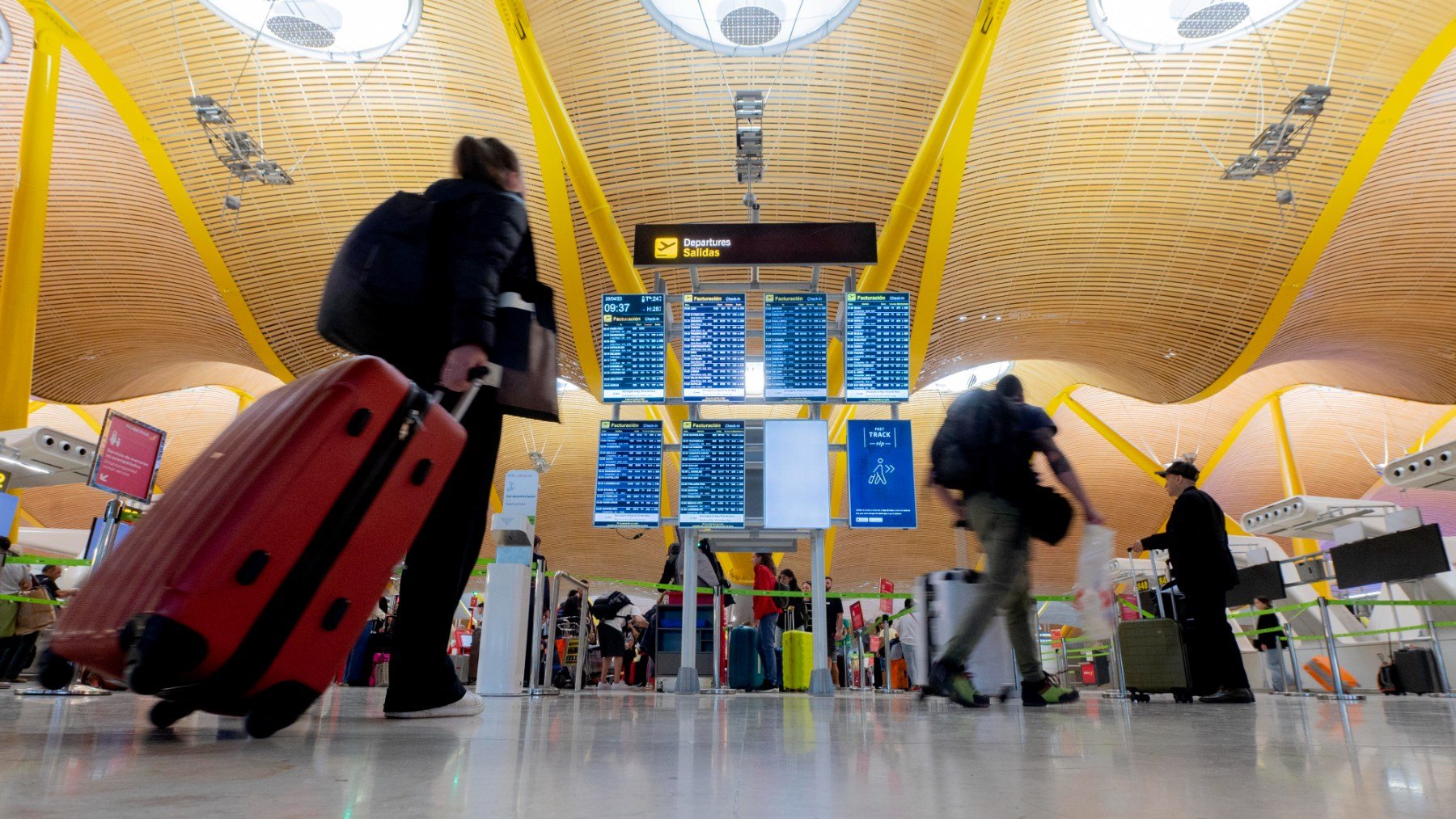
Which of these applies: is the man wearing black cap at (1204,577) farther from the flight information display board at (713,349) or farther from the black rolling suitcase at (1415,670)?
the black rolling suitcase at (1415,670)

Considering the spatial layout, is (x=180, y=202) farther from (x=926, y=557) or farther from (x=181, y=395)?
(x=926, y=557)

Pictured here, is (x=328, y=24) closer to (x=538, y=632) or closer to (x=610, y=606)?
(x=610, y=606)

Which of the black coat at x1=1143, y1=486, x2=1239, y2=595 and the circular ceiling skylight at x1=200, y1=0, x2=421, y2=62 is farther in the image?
the circular ceiling skylight at x1=200, y1=0, x2=421, y2=62

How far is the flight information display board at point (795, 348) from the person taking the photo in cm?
895

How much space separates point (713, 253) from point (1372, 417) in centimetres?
2616

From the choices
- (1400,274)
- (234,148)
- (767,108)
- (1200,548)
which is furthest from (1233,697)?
(1400,274)

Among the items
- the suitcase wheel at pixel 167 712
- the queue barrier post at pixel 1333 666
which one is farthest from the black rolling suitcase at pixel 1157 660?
the suitcase wheel at pixel 167 712

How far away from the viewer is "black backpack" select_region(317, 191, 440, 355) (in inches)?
93.8

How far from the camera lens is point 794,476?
8.51 m

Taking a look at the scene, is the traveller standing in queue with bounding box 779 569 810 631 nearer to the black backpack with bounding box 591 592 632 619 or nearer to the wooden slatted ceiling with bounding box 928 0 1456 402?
the black backpack with bounding box 591 592 632 619

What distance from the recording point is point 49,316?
17031 mm

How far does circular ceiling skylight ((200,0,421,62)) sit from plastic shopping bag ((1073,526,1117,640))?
1231 centimetres

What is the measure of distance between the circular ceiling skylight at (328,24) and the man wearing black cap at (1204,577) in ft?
39.4

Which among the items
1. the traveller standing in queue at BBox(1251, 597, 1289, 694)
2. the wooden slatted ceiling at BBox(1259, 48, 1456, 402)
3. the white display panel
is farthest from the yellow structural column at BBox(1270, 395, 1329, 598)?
the white display panel
